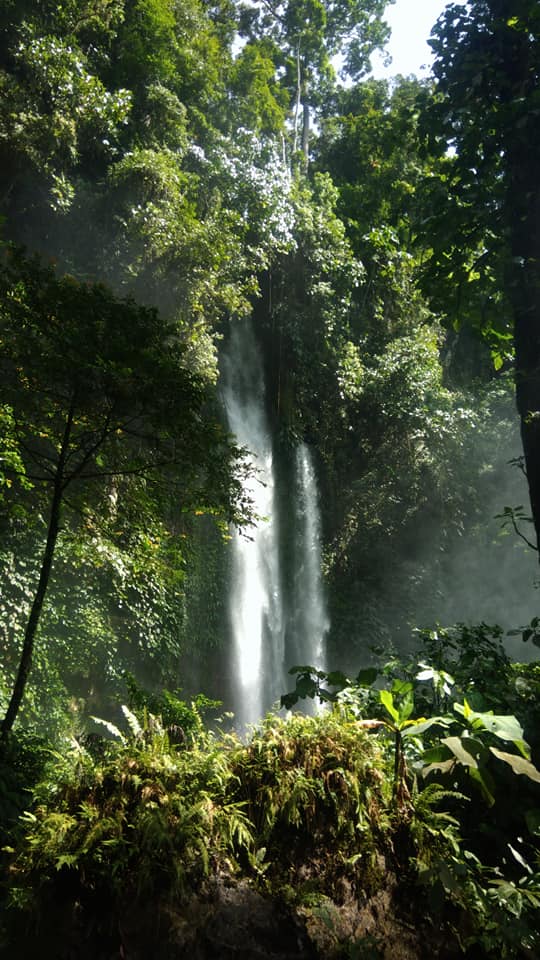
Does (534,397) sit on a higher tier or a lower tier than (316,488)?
lower

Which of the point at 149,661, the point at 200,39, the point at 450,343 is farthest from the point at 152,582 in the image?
the point at 450,343

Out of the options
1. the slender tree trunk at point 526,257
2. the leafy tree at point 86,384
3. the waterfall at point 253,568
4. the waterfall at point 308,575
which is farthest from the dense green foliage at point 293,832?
the waterfall at point 308,575

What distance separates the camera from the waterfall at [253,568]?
12.9 m

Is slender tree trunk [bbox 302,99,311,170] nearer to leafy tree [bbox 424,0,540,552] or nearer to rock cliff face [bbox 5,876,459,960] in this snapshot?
leafy tree [bbox 424,0,540,552]

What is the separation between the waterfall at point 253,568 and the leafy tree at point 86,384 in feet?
22.5

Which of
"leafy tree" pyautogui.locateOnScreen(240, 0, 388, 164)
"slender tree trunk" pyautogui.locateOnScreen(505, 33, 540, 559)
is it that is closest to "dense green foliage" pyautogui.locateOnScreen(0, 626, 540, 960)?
"slender tree trunk" pyautogui.locateOnScreen(505, 33, 540, 559)

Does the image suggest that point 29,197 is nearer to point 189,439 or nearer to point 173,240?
point 173,240

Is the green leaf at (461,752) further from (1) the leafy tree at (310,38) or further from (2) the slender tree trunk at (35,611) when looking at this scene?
(1) the leafy tree at (310,38)

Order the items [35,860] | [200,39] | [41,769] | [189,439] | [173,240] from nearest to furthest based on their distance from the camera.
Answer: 1. [35,860]
2. [41,769]
3. [189,439]
4. [173,240]
5. [200,39]

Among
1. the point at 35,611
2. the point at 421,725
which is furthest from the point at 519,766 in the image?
the point at 35,611

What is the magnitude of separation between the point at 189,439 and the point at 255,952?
4.07m

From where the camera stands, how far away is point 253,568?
13812 millimetres

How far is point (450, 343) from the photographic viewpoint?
23281mm

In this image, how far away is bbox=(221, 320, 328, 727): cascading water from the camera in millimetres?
13102
